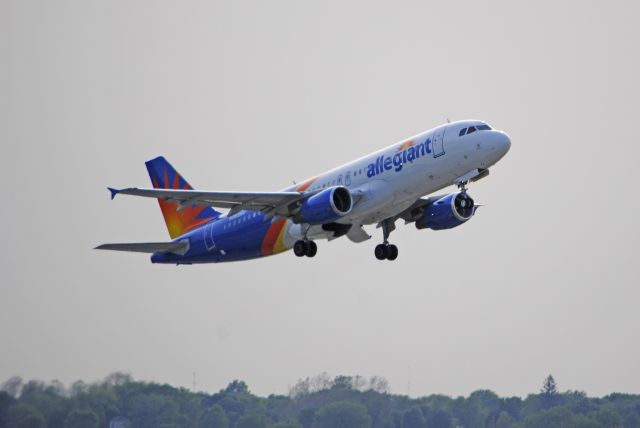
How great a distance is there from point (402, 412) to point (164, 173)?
1535 inches

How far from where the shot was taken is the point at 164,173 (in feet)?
219

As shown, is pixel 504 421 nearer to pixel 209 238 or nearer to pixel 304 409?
pixel 304 409

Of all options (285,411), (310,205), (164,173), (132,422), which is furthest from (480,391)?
(310,205)

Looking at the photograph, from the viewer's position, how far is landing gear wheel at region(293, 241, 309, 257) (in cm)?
5703

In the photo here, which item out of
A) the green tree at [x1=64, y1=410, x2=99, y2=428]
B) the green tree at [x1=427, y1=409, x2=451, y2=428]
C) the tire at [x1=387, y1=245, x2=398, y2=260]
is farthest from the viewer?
the green tree at [x1=427, y1=409, x2=451, y2=428]

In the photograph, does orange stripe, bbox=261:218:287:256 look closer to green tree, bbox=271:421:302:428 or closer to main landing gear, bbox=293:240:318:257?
main landing gear, bbox=293:240:318:257

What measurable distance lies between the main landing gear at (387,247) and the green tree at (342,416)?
30.1 metres

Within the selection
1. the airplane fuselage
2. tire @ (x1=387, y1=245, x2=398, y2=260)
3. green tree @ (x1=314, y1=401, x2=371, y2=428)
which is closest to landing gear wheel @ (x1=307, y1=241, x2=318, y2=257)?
the airplane fuselage

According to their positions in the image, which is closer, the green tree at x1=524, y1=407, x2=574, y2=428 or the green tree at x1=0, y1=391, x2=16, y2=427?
the green tree at x1=0, y1=391, x2=16, y2=427

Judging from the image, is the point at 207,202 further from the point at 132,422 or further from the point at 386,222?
the point at 132,422

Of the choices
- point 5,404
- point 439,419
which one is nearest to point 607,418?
point 439,419

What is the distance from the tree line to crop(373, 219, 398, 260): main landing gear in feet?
70.4

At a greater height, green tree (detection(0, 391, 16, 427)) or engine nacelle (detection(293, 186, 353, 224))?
engine nacelle (detection(293, 186, 353, 224))

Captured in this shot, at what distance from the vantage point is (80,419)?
2781 inches
